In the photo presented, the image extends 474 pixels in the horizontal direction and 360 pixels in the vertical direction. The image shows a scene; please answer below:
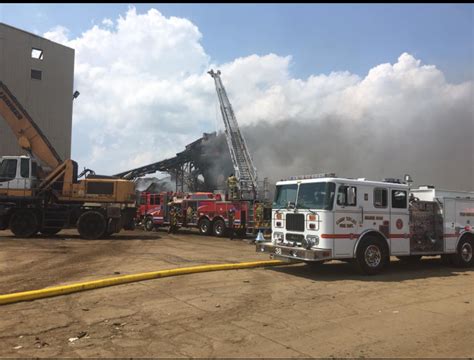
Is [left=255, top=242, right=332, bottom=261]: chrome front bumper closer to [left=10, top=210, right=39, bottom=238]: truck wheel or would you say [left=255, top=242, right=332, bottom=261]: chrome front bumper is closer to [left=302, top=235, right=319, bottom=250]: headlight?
[left=302, top=235, right=319, bottom=250]: headlight

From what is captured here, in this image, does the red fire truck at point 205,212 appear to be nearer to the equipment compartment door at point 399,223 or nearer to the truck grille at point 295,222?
the truck grille at point 295,222

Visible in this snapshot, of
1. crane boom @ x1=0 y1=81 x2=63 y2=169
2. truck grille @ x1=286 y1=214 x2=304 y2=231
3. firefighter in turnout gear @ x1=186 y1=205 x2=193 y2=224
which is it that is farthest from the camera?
firefighter in turnout gear @ x1=186 y1=205 x2=193 y2=224

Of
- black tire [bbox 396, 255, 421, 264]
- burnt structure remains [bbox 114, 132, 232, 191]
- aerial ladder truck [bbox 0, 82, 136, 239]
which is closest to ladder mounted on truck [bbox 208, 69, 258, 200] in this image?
burnt structure remains [bbox 114, 132, 232, 191]

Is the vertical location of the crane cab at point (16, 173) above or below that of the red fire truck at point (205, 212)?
above

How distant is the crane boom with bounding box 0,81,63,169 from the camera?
1980cm

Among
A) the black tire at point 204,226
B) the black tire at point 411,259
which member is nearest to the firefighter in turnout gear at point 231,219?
the black tire at point 204,226

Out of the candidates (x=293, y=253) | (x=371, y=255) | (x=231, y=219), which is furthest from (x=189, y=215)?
(x=371, y=255)

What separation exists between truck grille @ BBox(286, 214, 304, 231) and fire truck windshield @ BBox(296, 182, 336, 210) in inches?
9.4

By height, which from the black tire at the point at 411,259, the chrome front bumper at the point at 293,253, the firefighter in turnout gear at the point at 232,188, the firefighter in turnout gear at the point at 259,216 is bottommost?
the black tire at the point at 411,259

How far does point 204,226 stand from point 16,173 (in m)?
9.59

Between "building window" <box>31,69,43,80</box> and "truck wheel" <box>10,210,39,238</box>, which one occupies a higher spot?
"building window" <box>31,69,43,80</box>

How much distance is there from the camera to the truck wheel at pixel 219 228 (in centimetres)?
2249

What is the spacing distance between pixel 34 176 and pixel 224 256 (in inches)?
406

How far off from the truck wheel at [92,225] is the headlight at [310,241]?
11.5 m
